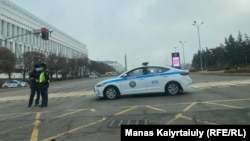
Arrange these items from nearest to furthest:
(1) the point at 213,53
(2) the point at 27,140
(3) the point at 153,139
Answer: (3) the point at 153,139
(2) the point at 27,140
(1) the point at 213,53

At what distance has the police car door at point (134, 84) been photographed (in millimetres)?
15641

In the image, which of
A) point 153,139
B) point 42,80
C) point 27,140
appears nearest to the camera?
point 153,139

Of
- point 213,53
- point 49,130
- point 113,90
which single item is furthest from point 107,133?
point 213,53

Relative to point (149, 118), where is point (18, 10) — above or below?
above

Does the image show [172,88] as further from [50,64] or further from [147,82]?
[50,64]

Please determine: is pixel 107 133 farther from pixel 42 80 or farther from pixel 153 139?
pixel 42 80

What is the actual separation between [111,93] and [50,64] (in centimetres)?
7608

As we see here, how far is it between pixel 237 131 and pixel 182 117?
5.25 m

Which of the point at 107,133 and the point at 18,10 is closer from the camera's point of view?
the point at 107,133

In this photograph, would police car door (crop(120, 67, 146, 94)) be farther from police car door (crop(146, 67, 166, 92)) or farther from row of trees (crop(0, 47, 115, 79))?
row of trees (crop(0, 47, 115, 79))

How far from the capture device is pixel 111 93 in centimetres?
1577

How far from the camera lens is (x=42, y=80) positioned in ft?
45.1

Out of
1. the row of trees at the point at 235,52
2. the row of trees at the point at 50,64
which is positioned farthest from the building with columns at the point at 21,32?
the row of trees at the point at 235,52

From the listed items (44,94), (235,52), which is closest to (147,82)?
(44,94)
